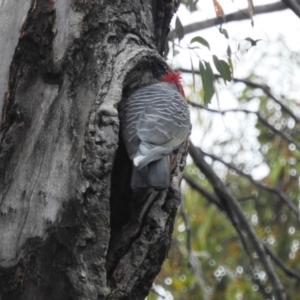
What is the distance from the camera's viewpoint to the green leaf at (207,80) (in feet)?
11.0

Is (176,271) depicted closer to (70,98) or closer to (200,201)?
(200,201)

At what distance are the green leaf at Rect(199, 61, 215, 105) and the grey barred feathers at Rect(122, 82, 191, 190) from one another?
0.27 metres

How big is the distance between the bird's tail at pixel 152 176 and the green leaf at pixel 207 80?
37.5 inches

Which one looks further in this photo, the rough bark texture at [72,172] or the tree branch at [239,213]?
the tree branch at [239,213]

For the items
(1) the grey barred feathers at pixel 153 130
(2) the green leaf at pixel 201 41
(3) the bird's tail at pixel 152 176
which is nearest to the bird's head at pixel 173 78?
(1) the grey barred feathers at pixel 153 130

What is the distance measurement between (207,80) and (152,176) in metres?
1.12

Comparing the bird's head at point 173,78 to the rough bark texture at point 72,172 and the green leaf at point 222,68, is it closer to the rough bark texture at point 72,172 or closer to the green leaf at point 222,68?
the green leaf at point 222,68

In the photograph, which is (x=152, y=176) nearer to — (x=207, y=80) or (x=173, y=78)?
(x=173, y=78)

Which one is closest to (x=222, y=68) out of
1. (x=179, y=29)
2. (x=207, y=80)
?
(x=207, y=80)

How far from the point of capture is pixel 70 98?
98.2 inches

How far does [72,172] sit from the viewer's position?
2.36 meters

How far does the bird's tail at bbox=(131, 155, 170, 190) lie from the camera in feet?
7.70

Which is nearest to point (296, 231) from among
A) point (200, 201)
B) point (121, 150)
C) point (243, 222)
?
point (200, 201)


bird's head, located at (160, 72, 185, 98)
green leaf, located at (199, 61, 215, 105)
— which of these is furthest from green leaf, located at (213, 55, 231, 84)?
bird's head, located at (160, 72, 185, 98)
